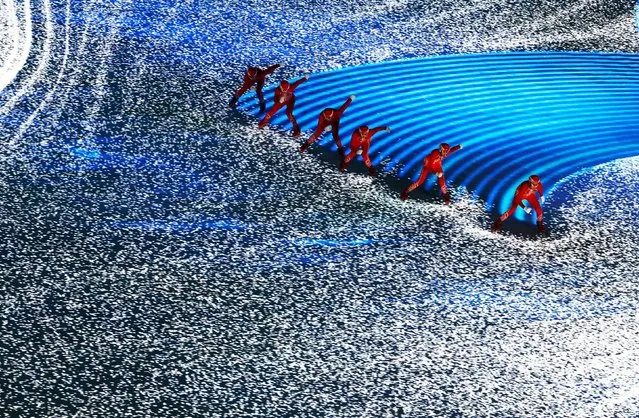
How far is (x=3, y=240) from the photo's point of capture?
15.6 metres

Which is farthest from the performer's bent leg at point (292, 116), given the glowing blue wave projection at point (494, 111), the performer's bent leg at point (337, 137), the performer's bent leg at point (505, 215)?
the performer's bent leg at point (505, 215)

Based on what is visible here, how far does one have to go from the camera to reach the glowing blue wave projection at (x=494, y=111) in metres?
18.9

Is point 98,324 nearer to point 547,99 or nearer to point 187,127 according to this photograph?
point 187,127

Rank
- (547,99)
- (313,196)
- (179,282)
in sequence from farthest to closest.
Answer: (547,99), (313,196), (179,282)

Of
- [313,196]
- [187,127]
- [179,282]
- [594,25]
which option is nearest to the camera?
[179,282]

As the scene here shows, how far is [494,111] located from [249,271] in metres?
6.85

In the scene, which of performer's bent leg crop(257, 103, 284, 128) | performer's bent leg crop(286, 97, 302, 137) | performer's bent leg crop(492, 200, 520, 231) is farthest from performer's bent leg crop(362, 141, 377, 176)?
performer's bent leg crop(492, 200, 520, 231)

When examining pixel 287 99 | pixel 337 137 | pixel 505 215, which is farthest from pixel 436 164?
pixel 287 99

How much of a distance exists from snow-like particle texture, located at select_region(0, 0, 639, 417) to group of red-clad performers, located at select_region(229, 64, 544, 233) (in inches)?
8.7

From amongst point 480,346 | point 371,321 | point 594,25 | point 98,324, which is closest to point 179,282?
point 98,324

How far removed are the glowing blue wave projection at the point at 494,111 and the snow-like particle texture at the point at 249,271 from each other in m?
0.58

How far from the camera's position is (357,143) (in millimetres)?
17859

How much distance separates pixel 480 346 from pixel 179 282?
11.7 feet

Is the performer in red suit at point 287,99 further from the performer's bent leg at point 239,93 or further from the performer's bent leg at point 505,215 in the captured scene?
the performer's bent leg at point 505,215
